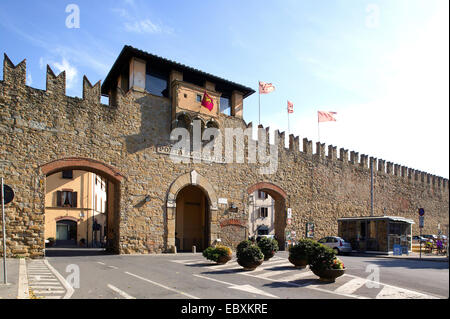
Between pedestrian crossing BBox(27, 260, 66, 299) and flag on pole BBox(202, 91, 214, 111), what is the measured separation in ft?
39.2

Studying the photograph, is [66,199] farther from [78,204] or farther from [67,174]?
[67,174]

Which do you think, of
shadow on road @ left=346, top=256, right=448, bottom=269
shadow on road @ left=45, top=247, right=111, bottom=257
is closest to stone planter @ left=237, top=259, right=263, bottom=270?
shadow on road @ left=346, top=256, right=448, bottom=269

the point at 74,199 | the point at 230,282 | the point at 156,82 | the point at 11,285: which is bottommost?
the point at 230,282

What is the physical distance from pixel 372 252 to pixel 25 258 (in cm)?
2060

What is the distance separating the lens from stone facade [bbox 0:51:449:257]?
15289 mm

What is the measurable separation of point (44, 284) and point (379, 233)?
70.1 feet

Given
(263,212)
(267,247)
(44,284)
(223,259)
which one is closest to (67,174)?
(223,259)

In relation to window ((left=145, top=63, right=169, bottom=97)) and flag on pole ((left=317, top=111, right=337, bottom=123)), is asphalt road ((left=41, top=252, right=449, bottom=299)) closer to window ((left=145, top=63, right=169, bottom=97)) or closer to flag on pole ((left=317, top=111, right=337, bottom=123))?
window ((left=145, top=63, right=169, bottom=97))

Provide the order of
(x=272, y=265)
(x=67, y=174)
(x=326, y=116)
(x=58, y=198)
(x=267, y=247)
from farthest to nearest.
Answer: (x=67, y=174), (x=58, y=198), (x=326, y=116), (x=267, y=247), (x=272, y=265)

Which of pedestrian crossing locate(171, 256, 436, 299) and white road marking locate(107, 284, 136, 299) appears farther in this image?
pedestrian crossing locate(171, 256, 436, 299)

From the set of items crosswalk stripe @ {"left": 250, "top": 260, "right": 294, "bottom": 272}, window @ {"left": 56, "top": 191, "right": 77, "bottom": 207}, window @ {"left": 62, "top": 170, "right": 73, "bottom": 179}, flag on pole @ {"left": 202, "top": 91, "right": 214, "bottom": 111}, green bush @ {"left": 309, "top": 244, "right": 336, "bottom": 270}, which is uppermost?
flag on pole @ {"left": 202, "top": 91, "right": 214, "bottom": 111}

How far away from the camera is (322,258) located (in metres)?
10.8

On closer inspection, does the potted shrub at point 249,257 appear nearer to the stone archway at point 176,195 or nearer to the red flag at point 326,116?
the stone archway at point 176,195
